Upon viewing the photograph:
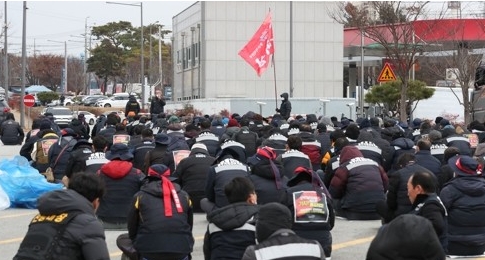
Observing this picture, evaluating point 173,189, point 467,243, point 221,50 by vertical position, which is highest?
point 221,50

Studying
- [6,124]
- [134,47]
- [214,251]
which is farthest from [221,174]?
[134,47]

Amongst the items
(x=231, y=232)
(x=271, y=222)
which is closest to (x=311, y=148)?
(x=231, y=232)

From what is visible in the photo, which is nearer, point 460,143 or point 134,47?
point 460,143

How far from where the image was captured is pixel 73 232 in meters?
6.86

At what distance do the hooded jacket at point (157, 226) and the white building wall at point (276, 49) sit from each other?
3971cm

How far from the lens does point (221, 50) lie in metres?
49.5

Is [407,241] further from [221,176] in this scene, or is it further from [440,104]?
[440,104]

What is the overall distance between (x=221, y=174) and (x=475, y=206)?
3.40 meters

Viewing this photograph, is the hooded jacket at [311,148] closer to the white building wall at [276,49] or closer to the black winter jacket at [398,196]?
the black winter jacket at [398,196]

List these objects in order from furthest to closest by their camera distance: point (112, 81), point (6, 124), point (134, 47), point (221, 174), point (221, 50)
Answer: point (112, 81)
point (134, 47)
point (221, 50)
point (6, 124)
point (221, 174)

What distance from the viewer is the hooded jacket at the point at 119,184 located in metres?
14.0

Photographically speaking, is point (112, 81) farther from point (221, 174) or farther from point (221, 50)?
point (221, 174)

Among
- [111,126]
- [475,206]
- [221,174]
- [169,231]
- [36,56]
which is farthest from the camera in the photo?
[36,56]

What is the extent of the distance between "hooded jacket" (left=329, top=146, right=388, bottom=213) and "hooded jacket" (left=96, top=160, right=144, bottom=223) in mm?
2996
